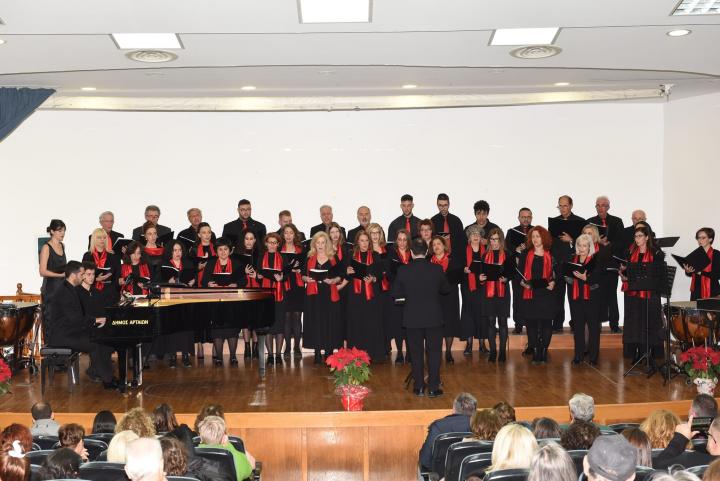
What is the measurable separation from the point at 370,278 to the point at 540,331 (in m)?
1.99

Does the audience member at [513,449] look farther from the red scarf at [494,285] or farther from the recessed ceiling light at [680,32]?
the red scarf at [494,285]

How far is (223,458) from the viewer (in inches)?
191

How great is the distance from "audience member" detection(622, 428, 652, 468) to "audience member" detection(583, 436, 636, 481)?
3.99 feet

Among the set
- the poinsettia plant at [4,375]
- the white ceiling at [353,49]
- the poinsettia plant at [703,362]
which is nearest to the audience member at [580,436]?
the white ceiling at [353,49]

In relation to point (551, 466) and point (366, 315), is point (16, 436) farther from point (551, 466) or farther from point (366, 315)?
point (366, 315)

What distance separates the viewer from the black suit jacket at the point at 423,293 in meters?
8.08

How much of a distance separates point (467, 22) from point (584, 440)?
13.1 feet

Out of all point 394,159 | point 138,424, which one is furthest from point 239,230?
point 138,424

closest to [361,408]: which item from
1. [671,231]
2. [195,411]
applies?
[195,411]

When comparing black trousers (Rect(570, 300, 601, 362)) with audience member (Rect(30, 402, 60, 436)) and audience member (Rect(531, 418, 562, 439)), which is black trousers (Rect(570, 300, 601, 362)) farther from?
audience member (Rect(30, 402, 60, 436))

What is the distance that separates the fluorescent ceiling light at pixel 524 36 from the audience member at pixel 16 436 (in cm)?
524

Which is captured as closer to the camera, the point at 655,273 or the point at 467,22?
the point at 467,22

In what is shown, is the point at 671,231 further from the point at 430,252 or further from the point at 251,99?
the point at 251,99

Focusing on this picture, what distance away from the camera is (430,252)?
31.6 feet
